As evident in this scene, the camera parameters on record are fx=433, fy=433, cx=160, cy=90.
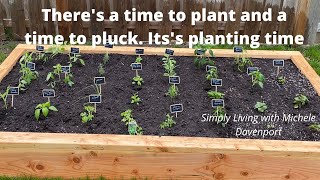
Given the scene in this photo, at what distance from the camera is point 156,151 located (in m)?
2.80

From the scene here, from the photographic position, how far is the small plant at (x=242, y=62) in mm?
4000

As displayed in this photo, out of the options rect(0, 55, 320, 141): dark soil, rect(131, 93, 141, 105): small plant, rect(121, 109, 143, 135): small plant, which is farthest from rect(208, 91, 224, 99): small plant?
rect(121, 109, 143, 135): small plant

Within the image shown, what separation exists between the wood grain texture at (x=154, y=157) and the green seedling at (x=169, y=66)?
3.24ft

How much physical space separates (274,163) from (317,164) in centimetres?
29

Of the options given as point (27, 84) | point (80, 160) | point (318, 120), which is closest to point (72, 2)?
point (27, 84)

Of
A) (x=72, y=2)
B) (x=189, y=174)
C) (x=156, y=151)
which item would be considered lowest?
(x=189, y=174)

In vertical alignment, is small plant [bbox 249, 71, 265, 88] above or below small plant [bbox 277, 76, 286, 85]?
above

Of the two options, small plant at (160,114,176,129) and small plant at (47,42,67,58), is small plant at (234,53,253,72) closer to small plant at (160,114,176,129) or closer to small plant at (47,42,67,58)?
small plant at (160,114,176,129)

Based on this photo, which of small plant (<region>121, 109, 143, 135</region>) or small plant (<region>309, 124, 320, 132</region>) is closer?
small plant (<region>121, 109, 143, 135</region>)

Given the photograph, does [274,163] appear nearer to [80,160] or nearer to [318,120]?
[318,120]

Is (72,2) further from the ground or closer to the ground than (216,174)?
further from the ground

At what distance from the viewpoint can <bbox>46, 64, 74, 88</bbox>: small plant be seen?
11.9 ft

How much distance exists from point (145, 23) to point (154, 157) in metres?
3.17

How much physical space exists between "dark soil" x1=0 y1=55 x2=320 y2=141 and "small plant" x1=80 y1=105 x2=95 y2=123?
4 centimetres
